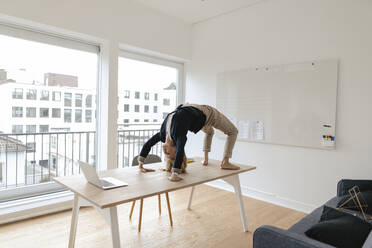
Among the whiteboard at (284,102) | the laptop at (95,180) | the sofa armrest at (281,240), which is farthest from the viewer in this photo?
the whiteboard at (284,102)

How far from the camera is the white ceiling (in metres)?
3.43

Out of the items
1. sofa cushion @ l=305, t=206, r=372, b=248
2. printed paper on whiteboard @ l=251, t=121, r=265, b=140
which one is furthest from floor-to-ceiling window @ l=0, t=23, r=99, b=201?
sofa cushion @ l=305, t=206, r=372, b=248

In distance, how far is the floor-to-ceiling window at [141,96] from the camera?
379 centimetres

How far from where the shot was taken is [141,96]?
13.1 feet

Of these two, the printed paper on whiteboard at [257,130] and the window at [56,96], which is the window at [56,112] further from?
the printed paper on whiteboard at [257,130]

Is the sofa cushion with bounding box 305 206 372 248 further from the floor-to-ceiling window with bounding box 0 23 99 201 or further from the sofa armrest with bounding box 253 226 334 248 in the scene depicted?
the floor-to-ceiling window with bounding box 0 23 99 201

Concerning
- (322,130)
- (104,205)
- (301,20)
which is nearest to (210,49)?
(301,20)

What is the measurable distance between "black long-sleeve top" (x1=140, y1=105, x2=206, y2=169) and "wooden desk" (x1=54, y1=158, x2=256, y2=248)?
0.58 ft

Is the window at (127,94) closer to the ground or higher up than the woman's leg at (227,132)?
higher up

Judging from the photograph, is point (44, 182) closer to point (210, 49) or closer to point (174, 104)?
point (174, 104)

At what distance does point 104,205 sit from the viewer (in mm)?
1334

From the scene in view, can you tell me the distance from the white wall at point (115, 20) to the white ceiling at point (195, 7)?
130 millimetres

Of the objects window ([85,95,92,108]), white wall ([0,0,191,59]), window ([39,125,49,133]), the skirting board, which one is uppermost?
white wall ([0,0,191,59])

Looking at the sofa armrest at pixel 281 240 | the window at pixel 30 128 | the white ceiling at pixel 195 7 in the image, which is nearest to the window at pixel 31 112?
the window at pixel 30 128
